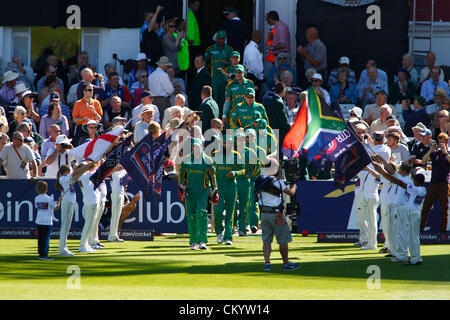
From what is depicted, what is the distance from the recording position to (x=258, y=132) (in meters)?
19.7

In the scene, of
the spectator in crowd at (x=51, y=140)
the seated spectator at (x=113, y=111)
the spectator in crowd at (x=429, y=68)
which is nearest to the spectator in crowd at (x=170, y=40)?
the seated spectator at (x=113, y=111)

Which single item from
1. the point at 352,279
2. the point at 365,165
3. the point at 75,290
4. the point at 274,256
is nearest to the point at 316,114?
the point at 365,165

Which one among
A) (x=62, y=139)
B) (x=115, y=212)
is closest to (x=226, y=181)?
(x=115, y=212)

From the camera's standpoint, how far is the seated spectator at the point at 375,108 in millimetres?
21688

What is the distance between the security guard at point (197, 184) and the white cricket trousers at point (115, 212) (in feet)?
5.97

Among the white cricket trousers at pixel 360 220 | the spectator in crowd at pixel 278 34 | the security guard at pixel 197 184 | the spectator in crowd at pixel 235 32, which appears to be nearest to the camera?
the security guard at pixel 197 184

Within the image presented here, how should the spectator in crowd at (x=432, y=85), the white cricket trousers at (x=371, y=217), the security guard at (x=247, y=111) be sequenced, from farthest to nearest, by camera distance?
1. the spectator in crowd at (x=432, y=85)
2. the security guard at (x=247, y=111)
3. the white cricket trousers at (x=371, y=217)

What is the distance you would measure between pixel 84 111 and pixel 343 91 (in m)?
6.52

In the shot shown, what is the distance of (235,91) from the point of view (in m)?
21.1

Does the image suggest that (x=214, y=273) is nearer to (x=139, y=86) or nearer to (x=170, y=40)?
(x=139, y=86)

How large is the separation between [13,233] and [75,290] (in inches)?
292

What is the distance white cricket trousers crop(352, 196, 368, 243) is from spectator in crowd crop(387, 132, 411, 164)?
1.10m

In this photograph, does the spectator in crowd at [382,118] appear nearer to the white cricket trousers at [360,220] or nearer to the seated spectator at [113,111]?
the white cricket trousers at [360,220]

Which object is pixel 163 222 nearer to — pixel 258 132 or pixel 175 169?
pixel 175 169
